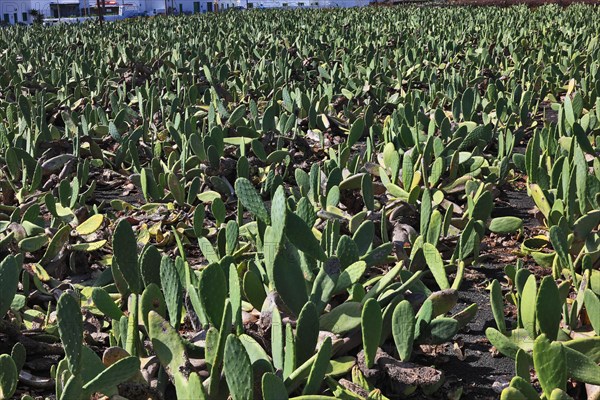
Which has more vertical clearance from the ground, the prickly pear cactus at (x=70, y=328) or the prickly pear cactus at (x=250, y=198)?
the prickly pear cactus at (x=250, y=198)

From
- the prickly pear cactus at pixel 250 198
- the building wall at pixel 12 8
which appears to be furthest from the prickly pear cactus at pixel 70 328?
the building wall at pixel 12 8

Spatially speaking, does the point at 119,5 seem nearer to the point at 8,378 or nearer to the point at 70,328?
the point at 8,378

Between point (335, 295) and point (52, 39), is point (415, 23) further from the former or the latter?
point (335, 295)

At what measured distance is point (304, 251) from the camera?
197 cm

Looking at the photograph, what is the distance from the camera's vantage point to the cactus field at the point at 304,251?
5.46 feet

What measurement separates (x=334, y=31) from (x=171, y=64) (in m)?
3.63

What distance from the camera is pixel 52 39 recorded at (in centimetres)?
953

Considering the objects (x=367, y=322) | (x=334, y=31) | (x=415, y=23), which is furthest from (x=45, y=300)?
(x=415, y=23)

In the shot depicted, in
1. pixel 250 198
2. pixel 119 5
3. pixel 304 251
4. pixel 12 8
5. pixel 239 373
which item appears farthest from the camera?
pixel 119 5

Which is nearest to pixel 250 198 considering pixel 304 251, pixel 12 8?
pixel 304 251

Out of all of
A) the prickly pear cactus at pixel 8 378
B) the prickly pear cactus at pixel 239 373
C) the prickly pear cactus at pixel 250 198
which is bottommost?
the prickly pear cactus at pixel 8 378

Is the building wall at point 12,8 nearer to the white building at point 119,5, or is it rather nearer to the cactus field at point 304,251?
the white building at point 119,5

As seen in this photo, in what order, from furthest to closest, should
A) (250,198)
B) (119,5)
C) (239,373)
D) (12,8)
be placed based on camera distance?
(119,5), (12,8), (250,198), (239,373)

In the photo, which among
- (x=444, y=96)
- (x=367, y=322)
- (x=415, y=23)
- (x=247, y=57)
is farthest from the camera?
(x=415, y=23)
